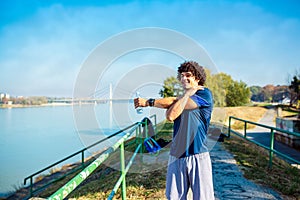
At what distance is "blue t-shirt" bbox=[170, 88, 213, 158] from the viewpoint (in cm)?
179

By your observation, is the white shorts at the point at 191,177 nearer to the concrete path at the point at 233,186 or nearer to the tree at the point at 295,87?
the concrete path at the point at 233,186

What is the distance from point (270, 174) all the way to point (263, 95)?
84.7 metres

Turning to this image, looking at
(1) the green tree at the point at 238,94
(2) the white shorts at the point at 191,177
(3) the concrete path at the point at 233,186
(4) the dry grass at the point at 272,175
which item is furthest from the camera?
(1) the green tree at the point at 238,94

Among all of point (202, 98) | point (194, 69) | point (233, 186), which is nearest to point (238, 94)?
point (233, 186)

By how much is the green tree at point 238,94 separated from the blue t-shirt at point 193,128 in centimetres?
3202

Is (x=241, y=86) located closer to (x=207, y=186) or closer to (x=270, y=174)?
(x=270, y=174)

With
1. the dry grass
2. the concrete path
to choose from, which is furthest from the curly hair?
the dry grass

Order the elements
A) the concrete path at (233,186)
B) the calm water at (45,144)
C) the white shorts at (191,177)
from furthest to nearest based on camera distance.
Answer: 1. the calm water at (45,144)
2. the concrete path at (233,186)
3. the white shorts at (191,177)

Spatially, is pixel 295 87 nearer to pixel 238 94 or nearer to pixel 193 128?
pixel 238 94

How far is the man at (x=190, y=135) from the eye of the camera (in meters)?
1.75

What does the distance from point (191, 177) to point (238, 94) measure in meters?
34.8

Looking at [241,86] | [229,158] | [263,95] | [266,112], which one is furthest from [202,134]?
[263,95]

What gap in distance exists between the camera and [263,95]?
81750 mm

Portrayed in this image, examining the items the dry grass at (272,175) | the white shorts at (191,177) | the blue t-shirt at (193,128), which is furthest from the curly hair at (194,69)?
the dry grass at (272,175)
